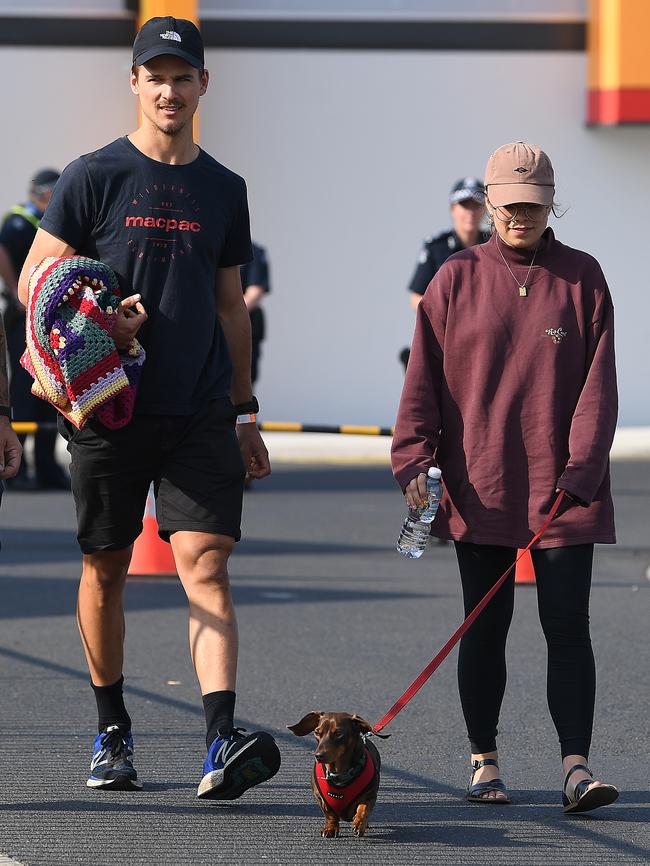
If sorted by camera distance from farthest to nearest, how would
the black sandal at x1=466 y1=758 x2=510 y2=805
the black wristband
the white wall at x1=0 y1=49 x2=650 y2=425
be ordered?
the white wall at x1=0 y1=49 x2=650 y2=425, the black wristband, the black sandal at x1=466 y1=758 x2=510 y2=805

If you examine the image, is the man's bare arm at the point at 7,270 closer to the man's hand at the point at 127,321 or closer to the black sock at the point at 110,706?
the black sock at the point at 110,706

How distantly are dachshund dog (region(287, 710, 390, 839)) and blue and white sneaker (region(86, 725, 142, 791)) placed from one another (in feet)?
2.24

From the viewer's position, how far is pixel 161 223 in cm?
469

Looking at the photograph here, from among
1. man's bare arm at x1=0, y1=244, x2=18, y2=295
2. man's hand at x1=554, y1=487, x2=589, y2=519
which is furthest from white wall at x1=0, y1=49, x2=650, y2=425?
man's hand at x1=554, y1=487, x2=589, y2=519

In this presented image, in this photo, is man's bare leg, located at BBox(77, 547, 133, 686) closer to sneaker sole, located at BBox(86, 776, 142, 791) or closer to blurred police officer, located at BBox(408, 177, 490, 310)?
sneaker sole, located at BBox(86, 776, 142, 791)

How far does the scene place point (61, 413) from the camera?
475 cm

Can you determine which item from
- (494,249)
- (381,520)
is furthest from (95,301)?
(381,520)

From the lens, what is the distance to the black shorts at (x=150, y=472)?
478cm

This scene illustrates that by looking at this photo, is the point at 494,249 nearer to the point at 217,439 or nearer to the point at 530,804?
the point at 217,439

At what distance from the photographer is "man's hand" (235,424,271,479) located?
5.09 m

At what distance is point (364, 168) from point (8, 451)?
524 inches

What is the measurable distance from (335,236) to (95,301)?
13351mm

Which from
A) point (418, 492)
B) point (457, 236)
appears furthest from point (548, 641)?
point (457, 236)

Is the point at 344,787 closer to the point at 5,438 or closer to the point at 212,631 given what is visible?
the point at 212,631
